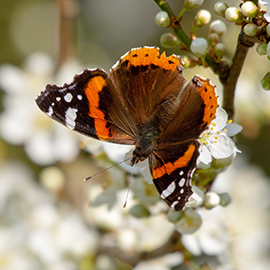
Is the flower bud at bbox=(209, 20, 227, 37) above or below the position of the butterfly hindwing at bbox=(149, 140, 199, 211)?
above

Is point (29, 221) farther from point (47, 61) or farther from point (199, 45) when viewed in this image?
point (199, 45)

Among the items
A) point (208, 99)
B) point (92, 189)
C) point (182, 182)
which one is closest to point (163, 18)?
point (208, 99)

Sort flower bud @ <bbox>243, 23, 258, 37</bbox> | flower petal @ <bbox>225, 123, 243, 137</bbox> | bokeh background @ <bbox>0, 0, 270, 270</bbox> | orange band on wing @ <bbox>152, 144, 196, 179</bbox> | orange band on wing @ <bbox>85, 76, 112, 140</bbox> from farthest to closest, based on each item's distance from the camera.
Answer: bokeh background @ <bbox>0, 0, 270, 270</bbox>
orange band on wing @ <bbox>85, 76, 112, 140</bbox>
flower petal @ <bbox>225, 123, 243, 137</bbox>
orange band on wing @ <bbox>152, 144, 196, 179</bbox>
flower bud @ <bbox>243, 23, 258, 37</bbox>

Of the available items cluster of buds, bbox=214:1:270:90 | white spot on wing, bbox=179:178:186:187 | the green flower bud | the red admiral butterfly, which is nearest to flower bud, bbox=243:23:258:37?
cluster of buds, bbox=214:1:270:90

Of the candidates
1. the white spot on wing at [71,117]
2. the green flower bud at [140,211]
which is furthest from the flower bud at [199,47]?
the green flower bud at [140,211]

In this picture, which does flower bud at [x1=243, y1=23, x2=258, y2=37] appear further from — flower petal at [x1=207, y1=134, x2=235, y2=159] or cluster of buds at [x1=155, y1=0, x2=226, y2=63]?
flower petal at [x1=207, y1=134, x2=235, y2=159]

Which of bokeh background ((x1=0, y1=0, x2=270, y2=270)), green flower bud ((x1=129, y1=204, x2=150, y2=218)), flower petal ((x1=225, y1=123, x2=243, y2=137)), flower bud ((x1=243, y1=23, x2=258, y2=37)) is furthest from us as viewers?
bokeh background ((x1=0, y1=0, x2=270, y2=270))
